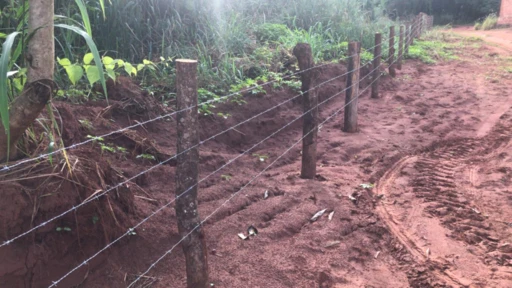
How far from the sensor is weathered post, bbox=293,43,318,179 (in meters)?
4.21

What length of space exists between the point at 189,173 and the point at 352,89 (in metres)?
3.89

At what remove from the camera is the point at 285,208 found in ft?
12.8

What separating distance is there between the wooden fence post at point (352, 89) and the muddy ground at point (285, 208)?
182 mm

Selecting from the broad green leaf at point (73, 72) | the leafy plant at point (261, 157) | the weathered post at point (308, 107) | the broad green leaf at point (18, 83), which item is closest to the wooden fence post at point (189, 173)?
the broad green leaf at point (73, 72)

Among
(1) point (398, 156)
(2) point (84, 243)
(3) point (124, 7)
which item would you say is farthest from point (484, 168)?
(3) point (124, 7)

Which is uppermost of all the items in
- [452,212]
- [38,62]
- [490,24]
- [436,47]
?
[38,62]

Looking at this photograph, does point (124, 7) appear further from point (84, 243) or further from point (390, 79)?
point (390, 79)

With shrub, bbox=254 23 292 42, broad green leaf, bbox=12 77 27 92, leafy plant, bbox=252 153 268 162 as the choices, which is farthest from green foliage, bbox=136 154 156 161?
shrub, bbox=254 23 292 42

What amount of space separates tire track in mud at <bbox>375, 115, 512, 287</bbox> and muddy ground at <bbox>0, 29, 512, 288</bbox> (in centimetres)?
1

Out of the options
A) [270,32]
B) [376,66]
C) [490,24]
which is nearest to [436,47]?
[376,66]

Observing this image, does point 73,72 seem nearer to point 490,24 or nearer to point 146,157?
point 146,157

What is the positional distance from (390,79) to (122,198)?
7449 millimetres

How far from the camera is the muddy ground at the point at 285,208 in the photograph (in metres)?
2.68

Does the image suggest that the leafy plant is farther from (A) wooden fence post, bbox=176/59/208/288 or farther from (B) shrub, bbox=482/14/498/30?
(B) shrub, bbox=482/14/498/30
